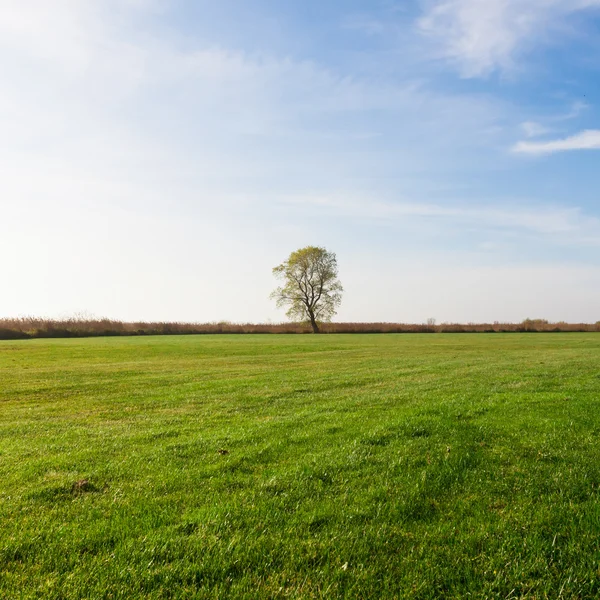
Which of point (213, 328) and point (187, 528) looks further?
point (213, 328)

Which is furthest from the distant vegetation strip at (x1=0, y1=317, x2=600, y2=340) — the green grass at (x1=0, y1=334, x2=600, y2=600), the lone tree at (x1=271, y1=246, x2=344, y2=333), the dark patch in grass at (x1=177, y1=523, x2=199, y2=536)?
the dark patch in grass at (x1=177, y1=523, x2=199, y2=536)

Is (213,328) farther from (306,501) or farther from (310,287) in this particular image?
(306,501)

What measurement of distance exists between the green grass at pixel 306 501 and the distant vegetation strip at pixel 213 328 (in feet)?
201

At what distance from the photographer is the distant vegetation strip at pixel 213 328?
65.5 meters

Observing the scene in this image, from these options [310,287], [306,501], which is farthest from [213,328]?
[306,501]

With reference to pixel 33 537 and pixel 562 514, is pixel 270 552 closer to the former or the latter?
pixel 33 537

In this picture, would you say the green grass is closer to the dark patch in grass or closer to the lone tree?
the dark patch in grass

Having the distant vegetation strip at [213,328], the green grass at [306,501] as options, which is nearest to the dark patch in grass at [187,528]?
the green grass at [306,501]

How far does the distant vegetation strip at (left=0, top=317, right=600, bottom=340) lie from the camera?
65500 mm

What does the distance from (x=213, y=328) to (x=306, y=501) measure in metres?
79.4

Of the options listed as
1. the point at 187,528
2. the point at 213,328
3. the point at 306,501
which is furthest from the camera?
the point at 213,328

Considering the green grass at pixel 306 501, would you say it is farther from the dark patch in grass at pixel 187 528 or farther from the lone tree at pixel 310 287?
the lone tree at pixel 310 287

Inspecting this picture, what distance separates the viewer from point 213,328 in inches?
3280

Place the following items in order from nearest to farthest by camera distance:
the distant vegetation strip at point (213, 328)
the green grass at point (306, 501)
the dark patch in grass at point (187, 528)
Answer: the green grass at point (306, 501) → the dark patch in grass at point (187, 528) → the distant vegetation strip at point (213, 328)
